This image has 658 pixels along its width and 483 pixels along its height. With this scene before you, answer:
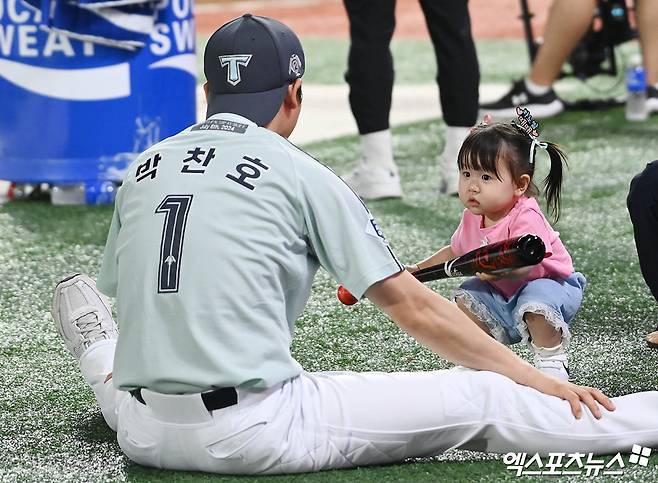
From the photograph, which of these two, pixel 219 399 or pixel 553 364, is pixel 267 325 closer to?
pixel 219 399

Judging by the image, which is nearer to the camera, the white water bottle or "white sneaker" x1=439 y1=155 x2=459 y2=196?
"white sneaker" x1=439 y1=155 x2=459 y2=196

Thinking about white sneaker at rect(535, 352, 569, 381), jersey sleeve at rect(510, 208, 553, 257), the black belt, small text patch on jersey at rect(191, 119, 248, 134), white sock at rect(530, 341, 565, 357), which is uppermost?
small text patch on jersey at rect(191, 119, 248, 134)

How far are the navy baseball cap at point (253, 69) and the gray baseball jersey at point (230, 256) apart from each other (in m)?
0.06

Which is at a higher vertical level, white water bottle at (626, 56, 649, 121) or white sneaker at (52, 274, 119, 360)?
white sneaker at (52, 274, 119, 360)

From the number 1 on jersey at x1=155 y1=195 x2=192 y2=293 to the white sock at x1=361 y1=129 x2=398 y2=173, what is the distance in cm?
272

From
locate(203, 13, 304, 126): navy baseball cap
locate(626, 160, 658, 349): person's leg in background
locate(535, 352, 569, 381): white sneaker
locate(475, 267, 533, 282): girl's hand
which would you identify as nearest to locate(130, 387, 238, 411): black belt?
locate(203, 13, 304, 126): navy baseball cap

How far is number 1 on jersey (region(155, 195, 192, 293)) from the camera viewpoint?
2430 mm

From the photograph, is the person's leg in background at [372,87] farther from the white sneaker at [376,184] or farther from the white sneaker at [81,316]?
the white sneaker at [81,316]

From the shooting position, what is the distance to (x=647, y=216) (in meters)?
3.20

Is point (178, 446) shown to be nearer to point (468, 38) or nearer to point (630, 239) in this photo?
point (630, 239)

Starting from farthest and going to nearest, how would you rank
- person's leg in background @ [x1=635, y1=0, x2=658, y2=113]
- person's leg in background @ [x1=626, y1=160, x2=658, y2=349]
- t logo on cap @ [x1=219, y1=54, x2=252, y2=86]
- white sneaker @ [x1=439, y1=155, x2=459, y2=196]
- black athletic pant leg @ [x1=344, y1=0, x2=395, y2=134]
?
1. person's leg in background @ [x1=635, y1=0, x2=658, y2=113]
2. white sneaker @ [x1=439, y1=155, x2=459, y2=196]
3. black athletic pant leg @ [x1=344, y1=0, x2=395, y2=134]
4. person's leg in background @ [x1=626, y1=160, x2=658, y2=349]
5. t logo on cap @ [x1=219, y1=54, x2=252, y2=86]

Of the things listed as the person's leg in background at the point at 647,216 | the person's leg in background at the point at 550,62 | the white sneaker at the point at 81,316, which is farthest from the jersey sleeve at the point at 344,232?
the person's leg in background at the point at 550,62

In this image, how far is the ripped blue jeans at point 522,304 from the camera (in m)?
2.98

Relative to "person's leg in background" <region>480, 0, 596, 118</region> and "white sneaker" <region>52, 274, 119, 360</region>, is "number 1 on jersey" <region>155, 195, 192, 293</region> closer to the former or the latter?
"white sneaker" <region>52, 274, 119, 360</region>
